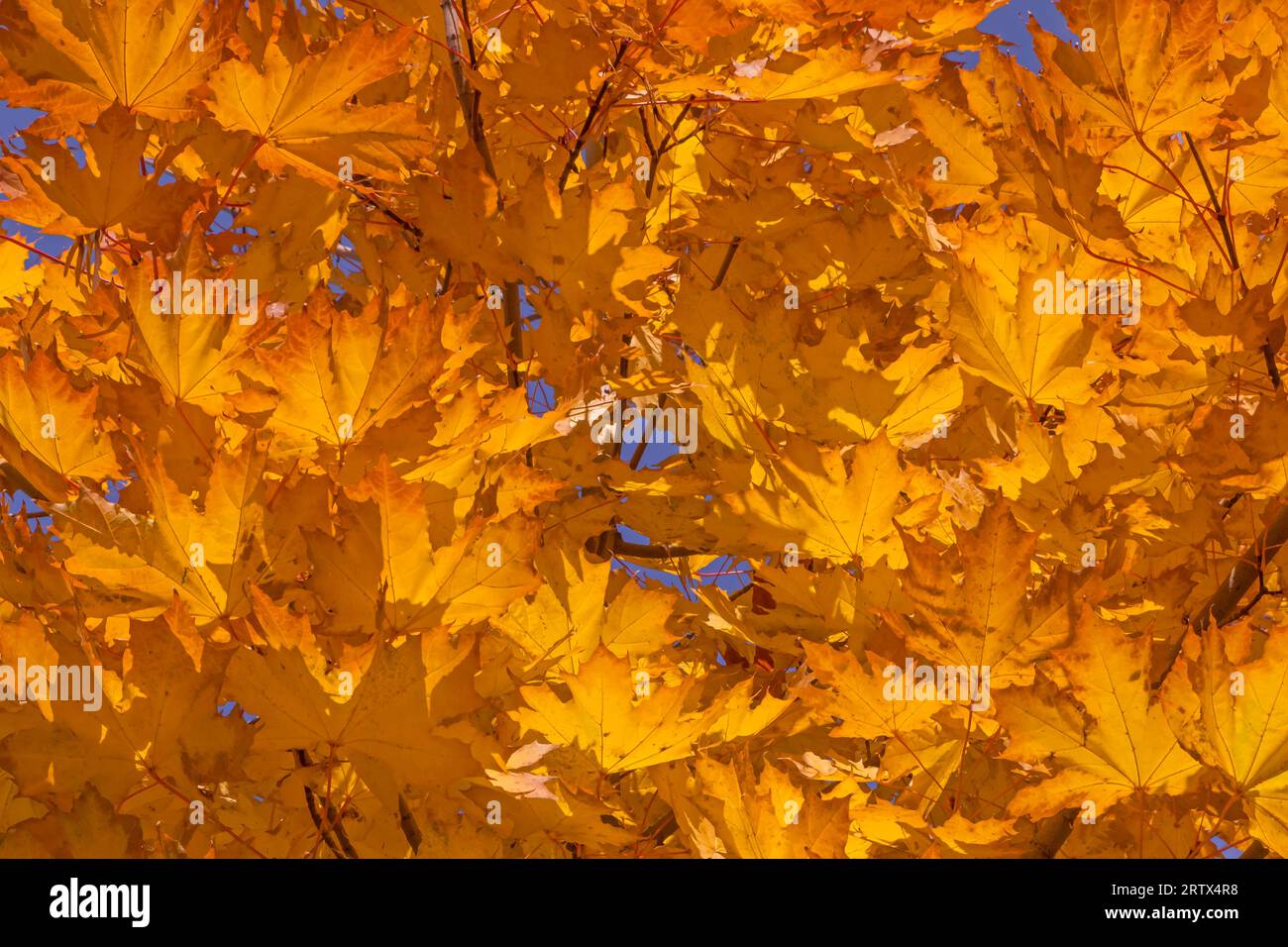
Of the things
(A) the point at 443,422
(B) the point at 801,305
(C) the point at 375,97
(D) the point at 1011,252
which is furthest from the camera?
(B) the point at 801,305

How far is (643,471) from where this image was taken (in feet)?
5.06

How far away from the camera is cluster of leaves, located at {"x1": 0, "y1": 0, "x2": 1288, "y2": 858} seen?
3.31ft

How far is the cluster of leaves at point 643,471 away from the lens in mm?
1008

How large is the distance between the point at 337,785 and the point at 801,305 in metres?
0.98

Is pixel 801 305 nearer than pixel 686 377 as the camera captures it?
No

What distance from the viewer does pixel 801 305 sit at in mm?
1742

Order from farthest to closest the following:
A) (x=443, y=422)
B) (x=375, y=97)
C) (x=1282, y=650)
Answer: (x=375, y=97) → (x=443, y=422) → (x=1282, y=650)

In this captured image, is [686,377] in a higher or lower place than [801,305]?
lower

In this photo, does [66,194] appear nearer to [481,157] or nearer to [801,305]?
[481,157]

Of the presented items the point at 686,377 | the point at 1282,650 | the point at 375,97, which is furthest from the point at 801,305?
the point at 1282,650

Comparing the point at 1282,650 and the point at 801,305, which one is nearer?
the point at 1282,650

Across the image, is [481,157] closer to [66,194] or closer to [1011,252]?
[66,194]
